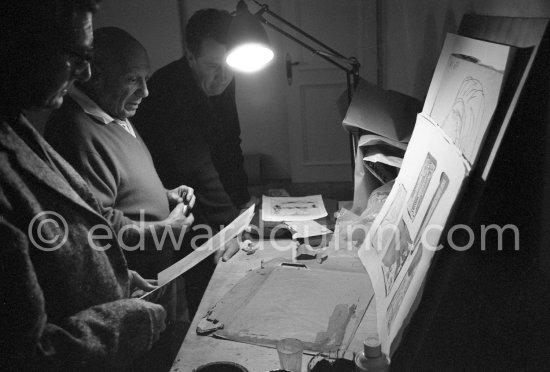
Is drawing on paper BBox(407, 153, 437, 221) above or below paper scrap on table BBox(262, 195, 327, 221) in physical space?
above

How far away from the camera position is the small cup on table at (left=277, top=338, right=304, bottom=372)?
97 centimetres

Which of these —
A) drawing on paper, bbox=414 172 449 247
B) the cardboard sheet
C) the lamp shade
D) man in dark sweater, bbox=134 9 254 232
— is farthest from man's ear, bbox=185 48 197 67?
drawing on paper, bbox=414 172 449 247

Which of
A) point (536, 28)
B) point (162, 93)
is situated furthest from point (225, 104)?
point (536, 28)

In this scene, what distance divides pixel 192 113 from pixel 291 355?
151cm

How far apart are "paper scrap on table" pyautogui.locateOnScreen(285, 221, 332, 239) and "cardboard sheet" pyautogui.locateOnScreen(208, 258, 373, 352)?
0.83 ft

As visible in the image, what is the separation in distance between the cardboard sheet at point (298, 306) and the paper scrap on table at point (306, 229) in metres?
0.25

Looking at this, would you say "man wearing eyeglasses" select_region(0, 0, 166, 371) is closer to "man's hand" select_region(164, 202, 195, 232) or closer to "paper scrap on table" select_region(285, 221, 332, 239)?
"man's hand" select_region(164, 202, 195, 232)

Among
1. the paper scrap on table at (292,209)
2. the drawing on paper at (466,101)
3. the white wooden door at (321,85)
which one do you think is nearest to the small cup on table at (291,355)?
the drawing on paper at (466,101)

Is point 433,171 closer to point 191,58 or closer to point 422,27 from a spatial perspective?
point 422,27

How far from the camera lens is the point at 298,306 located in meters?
1.24

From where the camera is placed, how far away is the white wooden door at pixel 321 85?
429 cm

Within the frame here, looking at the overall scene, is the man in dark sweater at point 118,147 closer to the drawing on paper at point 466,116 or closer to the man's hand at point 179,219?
the man's hand at point 179,219

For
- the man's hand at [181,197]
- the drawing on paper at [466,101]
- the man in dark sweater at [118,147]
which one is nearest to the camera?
the drawing on paper at [466,101]

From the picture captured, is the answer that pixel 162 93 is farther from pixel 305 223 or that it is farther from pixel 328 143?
pixel 328 143
